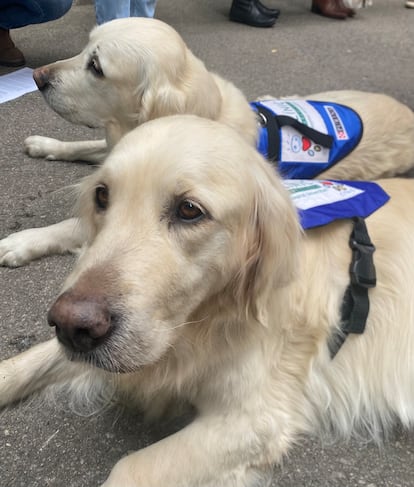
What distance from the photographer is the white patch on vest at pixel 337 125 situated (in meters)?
3.11

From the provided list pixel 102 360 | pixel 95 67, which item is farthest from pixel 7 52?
pixel 102 360

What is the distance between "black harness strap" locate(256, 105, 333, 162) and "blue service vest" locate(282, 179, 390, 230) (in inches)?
29.8

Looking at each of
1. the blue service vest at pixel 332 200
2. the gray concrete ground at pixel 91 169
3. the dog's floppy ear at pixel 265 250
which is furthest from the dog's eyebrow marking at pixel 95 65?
the dog's floppy ear at pixel 265 250

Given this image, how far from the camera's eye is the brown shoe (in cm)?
460

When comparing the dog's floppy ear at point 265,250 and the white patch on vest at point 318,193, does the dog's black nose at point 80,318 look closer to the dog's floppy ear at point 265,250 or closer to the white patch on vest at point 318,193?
the dog's floppy ear at point 265,250

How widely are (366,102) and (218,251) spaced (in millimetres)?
2427

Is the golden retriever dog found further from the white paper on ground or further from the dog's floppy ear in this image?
the white paper on ground

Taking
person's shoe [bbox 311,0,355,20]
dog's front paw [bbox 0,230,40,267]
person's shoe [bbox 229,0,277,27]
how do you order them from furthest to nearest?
person's shoe [bbox 311,0,355,20] < person's shoe [bbox 229,0,277,27] < dog's front paw [bbox 0,230,40,267]

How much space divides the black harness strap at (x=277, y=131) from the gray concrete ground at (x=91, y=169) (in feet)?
3.97

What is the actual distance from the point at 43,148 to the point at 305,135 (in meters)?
1.68

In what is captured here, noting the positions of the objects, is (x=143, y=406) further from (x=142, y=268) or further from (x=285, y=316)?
(x=142, y=268)

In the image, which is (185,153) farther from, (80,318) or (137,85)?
(137,85)

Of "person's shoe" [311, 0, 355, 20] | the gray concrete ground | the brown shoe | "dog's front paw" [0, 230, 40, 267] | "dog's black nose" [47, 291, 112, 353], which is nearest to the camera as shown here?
"dog's black nose" [47, 291, 112, 353]

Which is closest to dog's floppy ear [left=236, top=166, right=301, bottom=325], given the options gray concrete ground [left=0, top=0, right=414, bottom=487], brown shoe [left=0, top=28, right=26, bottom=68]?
gray concrete ground [left=0, top=0, right=414, bottom=487]
